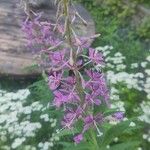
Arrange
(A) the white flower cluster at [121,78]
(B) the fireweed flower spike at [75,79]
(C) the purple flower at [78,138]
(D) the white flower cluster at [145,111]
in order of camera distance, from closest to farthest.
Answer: (B) the fireweed flower spike at [75,79] → (C) the purple flower at [78,138] → (D) the white flower cluster at [145,111] → (A) the white flower cluster at [121,78]

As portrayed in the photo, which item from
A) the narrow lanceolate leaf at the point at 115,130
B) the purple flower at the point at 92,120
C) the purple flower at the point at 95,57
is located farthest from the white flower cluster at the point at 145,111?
the purple flower at the point at 95,57

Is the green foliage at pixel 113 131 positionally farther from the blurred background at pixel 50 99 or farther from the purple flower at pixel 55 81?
the purple flower at pixel 55 81

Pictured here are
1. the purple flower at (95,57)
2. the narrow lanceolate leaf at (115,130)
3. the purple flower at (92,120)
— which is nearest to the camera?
the purple flower at (95,57)

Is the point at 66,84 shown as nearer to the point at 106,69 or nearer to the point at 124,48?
the point at 106,69

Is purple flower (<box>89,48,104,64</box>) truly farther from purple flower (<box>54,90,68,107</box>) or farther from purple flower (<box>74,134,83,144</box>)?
purple flower (<box>74,134,83,144</box>)

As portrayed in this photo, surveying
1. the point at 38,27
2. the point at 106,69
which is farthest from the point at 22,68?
the point at 38,27

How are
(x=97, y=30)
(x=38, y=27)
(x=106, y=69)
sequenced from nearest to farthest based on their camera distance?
(x=38, y=27) < (x=106, y=69) < (x=97, y=30)
